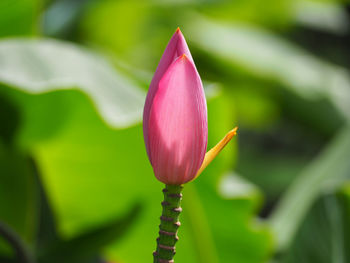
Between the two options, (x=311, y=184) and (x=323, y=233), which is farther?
(x=311, y=184)

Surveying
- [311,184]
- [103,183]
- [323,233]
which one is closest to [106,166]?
[103,183]

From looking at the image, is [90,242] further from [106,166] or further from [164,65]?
[164,65]

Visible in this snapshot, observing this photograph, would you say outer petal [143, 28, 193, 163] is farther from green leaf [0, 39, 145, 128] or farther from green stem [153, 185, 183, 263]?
green leaf [0, 39, 145, 128]

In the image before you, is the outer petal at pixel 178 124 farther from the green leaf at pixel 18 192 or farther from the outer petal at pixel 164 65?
the green leaf at pixel 18 192

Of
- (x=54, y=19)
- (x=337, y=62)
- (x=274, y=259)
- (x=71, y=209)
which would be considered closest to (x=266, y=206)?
(x=337, y=62)

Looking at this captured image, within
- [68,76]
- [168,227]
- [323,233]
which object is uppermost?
[68,76]

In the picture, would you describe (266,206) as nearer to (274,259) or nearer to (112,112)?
(274,259)

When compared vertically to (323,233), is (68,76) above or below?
above

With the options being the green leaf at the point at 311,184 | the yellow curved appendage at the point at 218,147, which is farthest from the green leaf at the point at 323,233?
the yellow curved appendage at the point at 218,147
